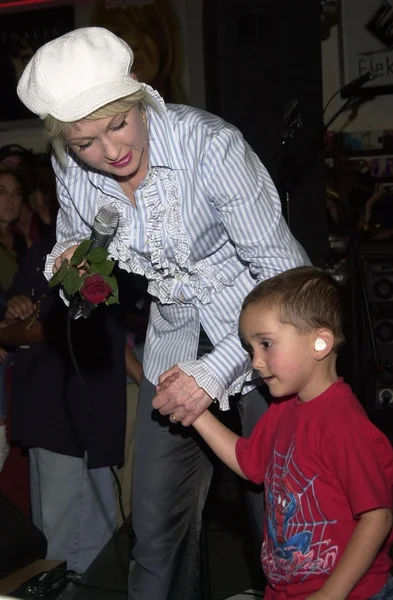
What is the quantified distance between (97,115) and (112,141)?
0.20 feet

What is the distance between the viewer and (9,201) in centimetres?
385

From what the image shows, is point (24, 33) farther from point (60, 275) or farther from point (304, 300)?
point (304, 300)

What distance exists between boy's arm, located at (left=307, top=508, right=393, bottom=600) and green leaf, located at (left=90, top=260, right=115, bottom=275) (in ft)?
2.21

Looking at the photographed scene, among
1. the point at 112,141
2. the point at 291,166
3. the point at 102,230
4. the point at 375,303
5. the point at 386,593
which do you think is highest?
the point at 112,141

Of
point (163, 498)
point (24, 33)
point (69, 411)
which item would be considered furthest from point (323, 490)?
point (24, 33)

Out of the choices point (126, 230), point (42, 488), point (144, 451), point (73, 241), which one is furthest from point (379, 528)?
point (42, 488)

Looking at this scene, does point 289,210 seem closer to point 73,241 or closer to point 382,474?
point 73,241

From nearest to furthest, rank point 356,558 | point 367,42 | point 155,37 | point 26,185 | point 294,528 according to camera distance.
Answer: point 356,558
point 294,528
point 26,185
point 155,37
point 367,42

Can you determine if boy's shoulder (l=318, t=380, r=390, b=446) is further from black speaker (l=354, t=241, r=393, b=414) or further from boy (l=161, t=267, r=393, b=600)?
black speaker (l=354, t=241, r=393, b=414)

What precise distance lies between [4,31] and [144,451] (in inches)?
208

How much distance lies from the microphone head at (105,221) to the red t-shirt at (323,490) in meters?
0.52

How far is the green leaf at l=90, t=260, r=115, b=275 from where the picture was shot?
5.82ft

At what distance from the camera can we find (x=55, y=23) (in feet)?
21.5

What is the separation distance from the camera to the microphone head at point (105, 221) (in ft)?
5.90
